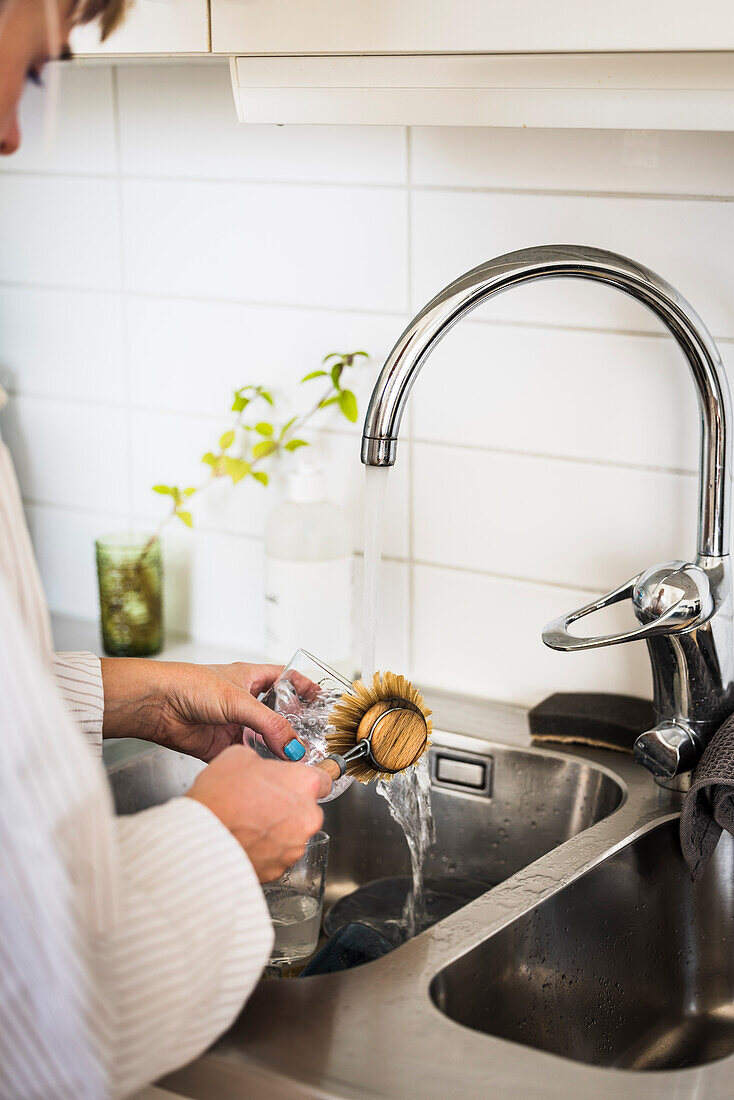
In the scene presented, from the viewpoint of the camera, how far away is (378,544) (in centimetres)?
97

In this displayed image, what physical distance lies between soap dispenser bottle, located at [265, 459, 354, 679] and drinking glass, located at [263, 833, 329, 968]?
0.29m

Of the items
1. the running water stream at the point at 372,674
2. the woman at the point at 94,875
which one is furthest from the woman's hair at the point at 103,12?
Answer: the running water stream at the point at 372,674

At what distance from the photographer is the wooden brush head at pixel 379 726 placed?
0.86 metres

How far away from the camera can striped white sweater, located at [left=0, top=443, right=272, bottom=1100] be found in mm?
516

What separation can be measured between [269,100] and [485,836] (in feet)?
2.13

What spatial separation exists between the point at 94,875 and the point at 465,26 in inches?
21.0

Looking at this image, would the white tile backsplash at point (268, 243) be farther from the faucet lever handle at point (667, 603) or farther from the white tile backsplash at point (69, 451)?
the faucet lever handle at point (667, 603)

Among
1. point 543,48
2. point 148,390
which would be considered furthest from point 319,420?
point 543,48

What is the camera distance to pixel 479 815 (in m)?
1.08

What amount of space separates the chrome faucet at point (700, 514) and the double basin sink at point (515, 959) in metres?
0.07

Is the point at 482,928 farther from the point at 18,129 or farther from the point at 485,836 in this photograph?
the point at 18,129

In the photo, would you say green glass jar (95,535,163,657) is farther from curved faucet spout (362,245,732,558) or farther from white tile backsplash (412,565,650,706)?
curved faucet spout (362,245,732,558)

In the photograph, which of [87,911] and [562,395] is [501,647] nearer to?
[562,395]

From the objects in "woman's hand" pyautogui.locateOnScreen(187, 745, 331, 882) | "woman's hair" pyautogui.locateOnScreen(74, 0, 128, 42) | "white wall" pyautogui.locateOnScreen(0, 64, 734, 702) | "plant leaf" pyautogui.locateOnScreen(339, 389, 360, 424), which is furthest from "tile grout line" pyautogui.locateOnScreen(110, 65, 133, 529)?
"woman's hand" pyautogui.locateOnScreen(187, 745, 331, 882)
